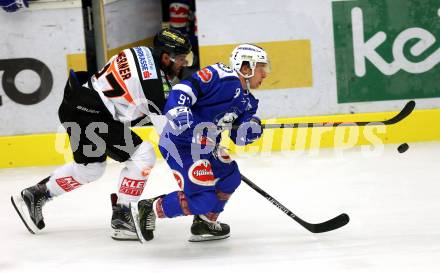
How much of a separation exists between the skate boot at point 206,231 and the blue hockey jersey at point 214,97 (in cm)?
40

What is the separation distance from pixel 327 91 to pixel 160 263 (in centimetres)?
278

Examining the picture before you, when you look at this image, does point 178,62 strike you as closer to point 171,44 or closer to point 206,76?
point 171,44

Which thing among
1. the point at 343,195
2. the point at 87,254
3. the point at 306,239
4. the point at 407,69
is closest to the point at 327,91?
the point at 407,69

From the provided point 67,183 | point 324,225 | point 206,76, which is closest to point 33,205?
point 67,183

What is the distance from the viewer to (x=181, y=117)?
3.56 meters

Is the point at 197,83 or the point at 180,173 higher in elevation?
the point at 197,83

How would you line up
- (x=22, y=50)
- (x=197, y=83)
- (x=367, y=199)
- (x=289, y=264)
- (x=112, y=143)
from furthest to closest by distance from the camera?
(x=22, y=50) < (x=367, y=199) < (x=112, y=143) < (x=197, y=83) < (x=289, y=264)

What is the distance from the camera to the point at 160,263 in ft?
11.9

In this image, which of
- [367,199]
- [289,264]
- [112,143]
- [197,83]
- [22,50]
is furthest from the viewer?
[22,50]

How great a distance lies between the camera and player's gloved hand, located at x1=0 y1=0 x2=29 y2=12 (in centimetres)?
585

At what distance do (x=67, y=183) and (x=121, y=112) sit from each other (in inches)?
18.6

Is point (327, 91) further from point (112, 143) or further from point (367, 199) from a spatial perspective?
point (112, 143)

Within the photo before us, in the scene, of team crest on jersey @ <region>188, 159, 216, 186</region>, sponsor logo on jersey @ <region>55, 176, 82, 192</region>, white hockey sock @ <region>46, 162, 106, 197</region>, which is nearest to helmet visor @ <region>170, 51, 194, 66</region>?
team crest on jersey @ <region>188, 159, 216, 186</region>

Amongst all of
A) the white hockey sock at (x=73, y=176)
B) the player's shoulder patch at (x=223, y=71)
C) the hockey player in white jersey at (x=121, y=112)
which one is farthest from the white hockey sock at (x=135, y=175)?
the player's shoulder patch at (x=223, y=71)
